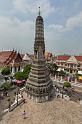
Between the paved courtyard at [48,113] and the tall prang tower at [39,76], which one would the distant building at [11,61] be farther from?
the paved courtyard at [48,113]

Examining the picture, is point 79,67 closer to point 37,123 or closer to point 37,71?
point 37,71

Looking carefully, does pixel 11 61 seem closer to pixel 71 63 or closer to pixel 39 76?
pixel 71 63

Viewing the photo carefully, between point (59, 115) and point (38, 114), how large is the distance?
9.28 ft

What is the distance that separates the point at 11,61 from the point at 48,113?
3072 cm

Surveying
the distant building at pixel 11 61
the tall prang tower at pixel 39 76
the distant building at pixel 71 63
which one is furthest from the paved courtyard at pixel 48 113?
the distant building at pixel 71 63

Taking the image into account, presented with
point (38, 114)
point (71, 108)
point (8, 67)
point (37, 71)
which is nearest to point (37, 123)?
point (38, 114)

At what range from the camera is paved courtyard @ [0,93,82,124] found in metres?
23.0

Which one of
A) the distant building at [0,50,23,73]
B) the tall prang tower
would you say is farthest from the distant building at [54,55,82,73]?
the tall prang tower

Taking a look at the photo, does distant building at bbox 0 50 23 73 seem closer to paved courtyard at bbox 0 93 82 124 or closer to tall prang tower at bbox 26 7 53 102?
tall prang tower at bbox 26 7 53 102

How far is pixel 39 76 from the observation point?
30.6 metres

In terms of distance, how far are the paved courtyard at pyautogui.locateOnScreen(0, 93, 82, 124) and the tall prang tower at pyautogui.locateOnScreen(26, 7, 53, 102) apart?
1.36 m

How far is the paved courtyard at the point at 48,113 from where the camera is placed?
75.4 ft

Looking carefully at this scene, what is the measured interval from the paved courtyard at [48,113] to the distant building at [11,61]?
24570 millimetres

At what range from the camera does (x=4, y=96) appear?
32.7 meters
